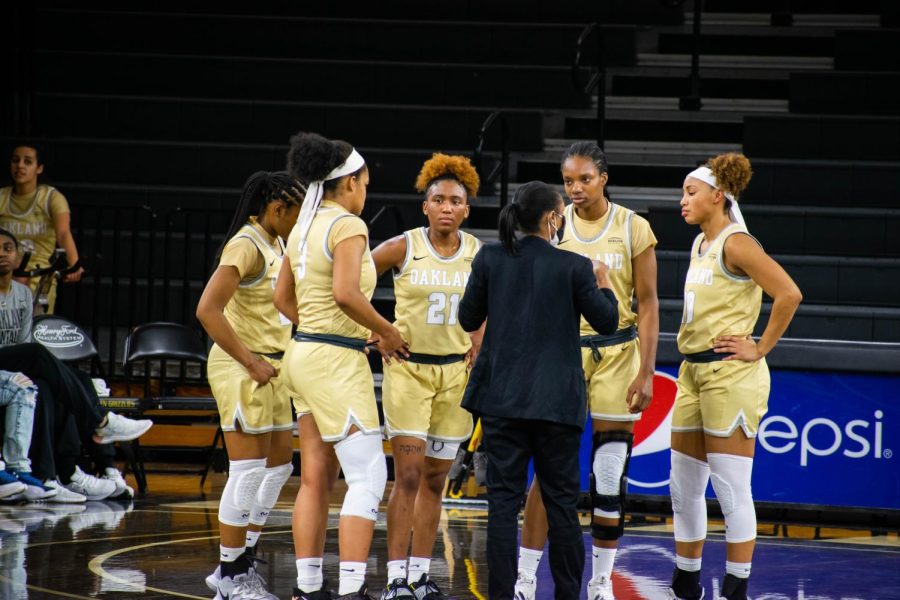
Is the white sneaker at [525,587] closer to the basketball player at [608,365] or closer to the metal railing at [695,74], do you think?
the basketball player at [608,365]

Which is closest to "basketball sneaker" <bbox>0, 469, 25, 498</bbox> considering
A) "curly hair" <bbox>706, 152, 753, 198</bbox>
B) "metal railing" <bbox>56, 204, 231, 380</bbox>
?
"metal railing" <bbox>56, 204, 231, 380</bbox>

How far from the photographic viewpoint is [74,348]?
8.72m

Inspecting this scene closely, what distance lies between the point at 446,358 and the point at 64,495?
3596 mm

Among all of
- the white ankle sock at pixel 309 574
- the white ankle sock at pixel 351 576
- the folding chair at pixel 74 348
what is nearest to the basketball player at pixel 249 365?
the white ankle sock at pixel 309 574

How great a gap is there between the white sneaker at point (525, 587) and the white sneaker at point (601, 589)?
22cm

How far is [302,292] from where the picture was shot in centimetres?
502

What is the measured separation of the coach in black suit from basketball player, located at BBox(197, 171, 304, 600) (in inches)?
38.4

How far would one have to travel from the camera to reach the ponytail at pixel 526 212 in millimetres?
4707

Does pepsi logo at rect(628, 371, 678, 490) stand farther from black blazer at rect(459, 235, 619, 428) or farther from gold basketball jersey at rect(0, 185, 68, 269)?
gold basketball jersey at rect(0, 185, 68, 269)

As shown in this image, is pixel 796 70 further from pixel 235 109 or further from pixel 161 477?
pixel 161 477

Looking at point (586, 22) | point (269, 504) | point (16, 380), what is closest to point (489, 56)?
point (586, 22)

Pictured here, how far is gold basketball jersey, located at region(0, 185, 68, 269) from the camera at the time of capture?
9.65 meters

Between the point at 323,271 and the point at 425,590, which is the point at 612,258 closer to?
the point at 323,271

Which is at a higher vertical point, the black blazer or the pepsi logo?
the black blazer
